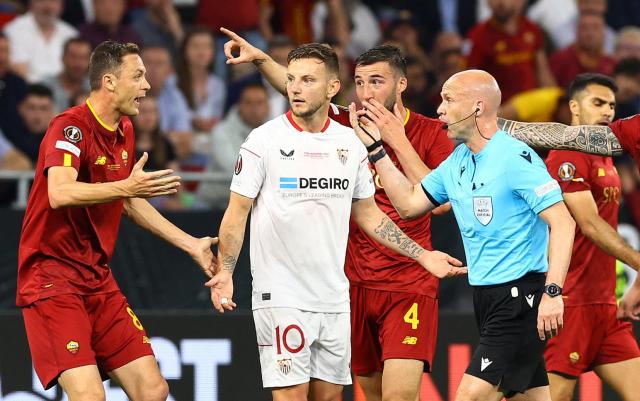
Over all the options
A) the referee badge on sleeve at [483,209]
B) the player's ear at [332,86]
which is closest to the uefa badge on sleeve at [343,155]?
the player's ear at [332,86]

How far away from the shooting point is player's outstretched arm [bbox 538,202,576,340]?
7.62m

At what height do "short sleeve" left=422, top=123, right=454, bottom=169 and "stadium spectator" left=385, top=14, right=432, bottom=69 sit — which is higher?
"stadium spectator" left=385, top=14, right=432, bottom=69

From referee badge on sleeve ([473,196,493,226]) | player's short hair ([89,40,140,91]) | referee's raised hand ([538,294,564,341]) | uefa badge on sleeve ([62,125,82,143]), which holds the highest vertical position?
player's short hair ([89,40,140,91])

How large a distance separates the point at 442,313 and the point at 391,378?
2247mm

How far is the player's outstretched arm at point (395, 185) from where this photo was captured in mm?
8539

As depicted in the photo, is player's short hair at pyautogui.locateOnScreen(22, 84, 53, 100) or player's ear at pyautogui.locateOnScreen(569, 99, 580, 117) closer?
player's ear at pyautogui.locateOnScreen(569, 99, 580, 117)

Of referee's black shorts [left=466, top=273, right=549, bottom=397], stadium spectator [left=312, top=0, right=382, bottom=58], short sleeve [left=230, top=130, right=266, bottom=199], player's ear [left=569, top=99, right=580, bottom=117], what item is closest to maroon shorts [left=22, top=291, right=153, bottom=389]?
short sleeve [left=230, top=130, right=266, bottom=199]

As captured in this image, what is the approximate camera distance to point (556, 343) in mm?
9547

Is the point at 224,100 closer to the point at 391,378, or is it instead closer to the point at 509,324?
the point at 391,378

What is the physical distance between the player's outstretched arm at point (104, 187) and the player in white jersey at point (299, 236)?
1.60 ft

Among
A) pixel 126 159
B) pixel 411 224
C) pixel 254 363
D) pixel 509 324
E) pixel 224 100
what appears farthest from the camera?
pixel 224 100

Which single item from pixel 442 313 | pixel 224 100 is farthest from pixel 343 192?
pixel 224 100

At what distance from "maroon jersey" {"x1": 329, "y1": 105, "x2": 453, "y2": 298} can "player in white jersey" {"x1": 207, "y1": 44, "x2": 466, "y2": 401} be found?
32.1 inches

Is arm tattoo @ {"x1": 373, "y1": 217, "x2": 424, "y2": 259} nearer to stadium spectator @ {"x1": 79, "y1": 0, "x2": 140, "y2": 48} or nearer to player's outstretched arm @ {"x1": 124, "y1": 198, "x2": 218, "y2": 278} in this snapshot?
player's outstretched arm @ {"x1": 124, "y1": 198, "x2": 218, "y2": 278}
